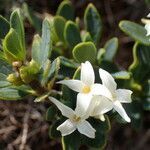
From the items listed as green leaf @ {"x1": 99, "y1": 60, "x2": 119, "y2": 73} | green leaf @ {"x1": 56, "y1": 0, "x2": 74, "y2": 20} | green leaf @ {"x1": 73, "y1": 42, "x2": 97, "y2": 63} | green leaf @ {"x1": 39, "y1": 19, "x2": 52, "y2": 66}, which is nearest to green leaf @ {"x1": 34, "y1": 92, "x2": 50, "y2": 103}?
green leaf @ {"x1": 39, "y1": 19, "x2": 52, "y2": 66}

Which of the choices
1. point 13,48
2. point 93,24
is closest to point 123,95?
point 13,48

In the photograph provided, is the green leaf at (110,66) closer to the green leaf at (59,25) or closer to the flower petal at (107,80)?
the green leaf at (59,25)

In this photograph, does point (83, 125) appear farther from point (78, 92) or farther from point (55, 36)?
point (55, 36)

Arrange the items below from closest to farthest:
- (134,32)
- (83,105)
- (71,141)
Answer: (83,105) → (71,141) → (134,32)

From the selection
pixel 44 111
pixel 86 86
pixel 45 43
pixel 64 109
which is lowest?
pixel 44 111

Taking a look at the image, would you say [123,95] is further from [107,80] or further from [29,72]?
[29,72]

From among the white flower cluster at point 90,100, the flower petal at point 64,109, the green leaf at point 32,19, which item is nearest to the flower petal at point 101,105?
the white flower cluster at point 90,100
